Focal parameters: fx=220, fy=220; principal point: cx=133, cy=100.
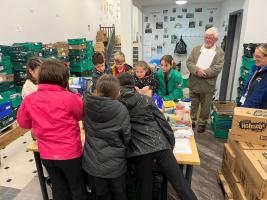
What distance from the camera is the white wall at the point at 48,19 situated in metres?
4.62

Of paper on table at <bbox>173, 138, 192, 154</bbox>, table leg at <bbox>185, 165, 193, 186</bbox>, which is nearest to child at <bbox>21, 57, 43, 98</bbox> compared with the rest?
paper on table at <bbox>173, 138, 192, 154</bbox>

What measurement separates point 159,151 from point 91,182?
1.89 ft

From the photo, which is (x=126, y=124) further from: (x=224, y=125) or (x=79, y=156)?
(x=224, y=125)

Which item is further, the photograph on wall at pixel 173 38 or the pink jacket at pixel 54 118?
the photograph on wall at pixel 173 38

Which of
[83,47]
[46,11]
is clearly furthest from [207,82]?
[46,11]

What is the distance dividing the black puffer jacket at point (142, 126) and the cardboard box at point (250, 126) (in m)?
0.71

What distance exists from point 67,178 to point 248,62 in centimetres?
303

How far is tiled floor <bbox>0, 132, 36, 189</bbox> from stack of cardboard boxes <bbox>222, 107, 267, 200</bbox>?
7.35 ft

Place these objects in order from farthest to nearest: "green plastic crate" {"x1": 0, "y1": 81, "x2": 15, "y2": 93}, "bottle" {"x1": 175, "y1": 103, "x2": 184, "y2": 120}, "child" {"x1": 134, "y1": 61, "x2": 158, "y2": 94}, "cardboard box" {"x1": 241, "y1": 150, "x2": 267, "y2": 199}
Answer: "green plastic crate" {"x1": 0, "y1": 81, "x2": 15, "y2": 93} < "child" {"x1": 134, "y1": 61, "x2": 158, "y2": 94} < "bottle" {"x1": 175, "y1": 103, "x2": 184, "y2": 120} < "cardboard box" {"x1": 241, "y1": 150, "x2": 267, "y2": 199}

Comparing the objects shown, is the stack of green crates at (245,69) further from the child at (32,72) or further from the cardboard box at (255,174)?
the child at (32,72)

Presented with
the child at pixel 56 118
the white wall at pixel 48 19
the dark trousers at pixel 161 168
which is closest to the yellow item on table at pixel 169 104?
the dark trousers at pixel 161 168

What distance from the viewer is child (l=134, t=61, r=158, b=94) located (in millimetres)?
2672

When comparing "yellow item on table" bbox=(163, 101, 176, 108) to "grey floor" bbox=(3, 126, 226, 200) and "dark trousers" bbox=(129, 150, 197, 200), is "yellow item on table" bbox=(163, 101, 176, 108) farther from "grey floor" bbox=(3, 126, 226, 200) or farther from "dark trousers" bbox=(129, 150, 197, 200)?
"dark trousers" bbox=(129, 150, 197, 200)

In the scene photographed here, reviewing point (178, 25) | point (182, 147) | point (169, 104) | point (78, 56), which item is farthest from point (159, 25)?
point (182, 147)
